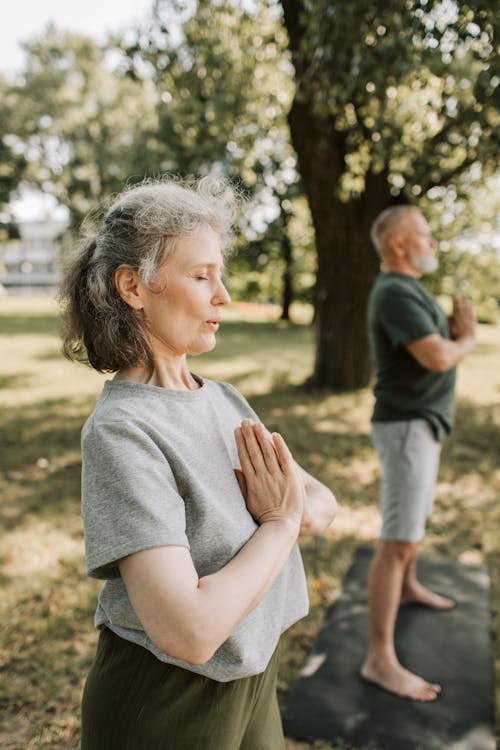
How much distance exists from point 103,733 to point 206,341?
0.82m

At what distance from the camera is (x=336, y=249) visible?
8945mm

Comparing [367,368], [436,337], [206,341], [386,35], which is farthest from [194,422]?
[367,368]

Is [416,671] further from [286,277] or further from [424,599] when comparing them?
[286,277]

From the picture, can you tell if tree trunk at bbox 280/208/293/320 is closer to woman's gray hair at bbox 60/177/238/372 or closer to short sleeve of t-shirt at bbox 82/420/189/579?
woman's gray hair at bbox 60/177/238/372

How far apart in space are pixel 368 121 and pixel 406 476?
13.2 ft

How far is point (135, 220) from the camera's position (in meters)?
1.24

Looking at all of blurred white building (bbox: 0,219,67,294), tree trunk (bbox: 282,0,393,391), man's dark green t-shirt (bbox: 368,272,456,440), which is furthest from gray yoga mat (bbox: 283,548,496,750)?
blurred white building (bbox: 0,219,67,294)

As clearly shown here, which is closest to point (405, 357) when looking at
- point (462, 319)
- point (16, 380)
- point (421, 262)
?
point (462, 319)

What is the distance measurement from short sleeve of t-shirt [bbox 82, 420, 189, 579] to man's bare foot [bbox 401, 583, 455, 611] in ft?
10.1

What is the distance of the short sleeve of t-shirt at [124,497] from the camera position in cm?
103

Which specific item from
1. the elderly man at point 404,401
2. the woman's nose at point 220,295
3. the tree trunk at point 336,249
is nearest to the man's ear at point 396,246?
the elderly man at point 404,401

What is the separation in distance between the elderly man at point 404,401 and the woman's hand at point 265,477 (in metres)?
1.68

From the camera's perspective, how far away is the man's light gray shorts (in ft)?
9.44

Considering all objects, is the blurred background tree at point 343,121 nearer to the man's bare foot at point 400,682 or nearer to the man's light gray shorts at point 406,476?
the man's light gray shorts at point 406,476
